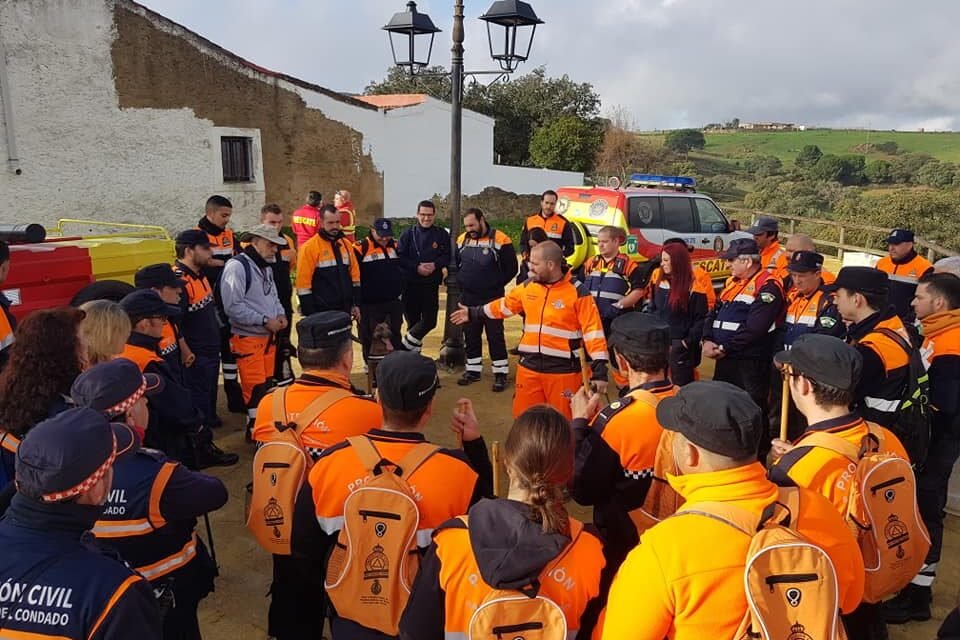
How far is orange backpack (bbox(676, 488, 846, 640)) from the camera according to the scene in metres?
1.69

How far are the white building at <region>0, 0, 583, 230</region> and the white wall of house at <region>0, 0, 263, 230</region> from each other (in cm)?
2

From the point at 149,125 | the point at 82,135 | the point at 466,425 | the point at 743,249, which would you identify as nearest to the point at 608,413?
the point at 466,425

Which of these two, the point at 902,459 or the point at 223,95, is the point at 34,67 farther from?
the point at 902,459

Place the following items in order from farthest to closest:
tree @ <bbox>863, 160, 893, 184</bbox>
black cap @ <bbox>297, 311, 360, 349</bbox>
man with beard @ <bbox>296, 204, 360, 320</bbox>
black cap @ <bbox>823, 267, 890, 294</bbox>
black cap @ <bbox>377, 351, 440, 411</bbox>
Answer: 1. tree @ <bbox>863, 160, 893, 184</bbox>
2. man with beard @ <bbox>296, 204, 360, 320</bbox>
3. black cap @ <bbox>823, 267, 890, 294</bbox>
4. black cap @ <bbox>297, 311, 360, 349</bbox>
5. black cap @ <bbox>377, 351, 440, 411</bbox>

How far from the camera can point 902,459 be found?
270 cm

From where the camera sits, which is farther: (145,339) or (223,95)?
(223,95)

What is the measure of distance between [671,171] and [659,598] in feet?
128

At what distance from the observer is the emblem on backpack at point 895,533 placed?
104 inches

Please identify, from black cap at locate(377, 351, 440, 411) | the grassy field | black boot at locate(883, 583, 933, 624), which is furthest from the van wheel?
the grassy field

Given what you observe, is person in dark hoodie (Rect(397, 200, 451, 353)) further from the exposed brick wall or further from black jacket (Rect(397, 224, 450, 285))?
the exposed brick wall

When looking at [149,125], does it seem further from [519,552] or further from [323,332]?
[519,552]

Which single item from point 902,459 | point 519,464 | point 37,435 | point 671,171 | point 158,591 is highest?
point 671,171

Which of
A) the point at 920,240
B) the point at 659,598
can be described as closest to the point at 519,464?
the point at 659,598

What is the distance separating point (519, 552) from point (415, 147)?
1794 cm
